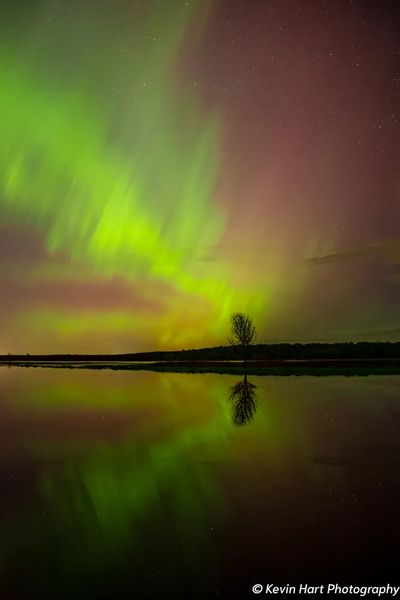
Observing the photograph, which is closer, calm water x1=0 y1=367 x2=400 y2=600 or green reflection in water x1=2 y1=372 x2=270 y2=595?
calm water x1=0 y1=367 x2=400 y2=600

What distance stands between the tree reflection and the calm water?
0.34 meters

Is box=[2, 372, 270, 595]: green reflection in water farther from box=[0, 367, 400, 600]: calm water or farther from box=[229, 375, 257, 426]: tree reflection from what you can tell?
box=[229, 375, 257, 426]: tree reflection

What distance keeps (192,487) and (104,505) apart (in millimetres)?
2681

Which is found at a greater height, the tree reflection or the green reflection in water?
the tree reflection

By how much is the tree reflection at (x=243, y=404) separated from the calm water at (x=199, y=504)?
1.11 ft

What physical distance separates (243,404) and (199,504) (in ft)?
61.5

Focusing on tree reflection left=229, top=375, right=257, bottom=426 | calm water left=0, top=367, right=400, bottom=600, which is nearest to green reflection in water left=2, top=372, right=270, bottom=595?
calm water left=0, top=367, right=400, bottom=600

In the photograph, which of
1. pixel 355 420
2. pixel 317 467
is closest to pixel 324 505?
pixel 317 467

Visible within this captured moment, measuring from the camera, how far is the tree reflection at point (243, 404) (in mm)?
26141

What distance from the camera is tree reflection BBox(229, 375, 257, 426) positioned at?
26.1 m

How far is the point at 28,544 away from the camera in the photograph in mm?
11203

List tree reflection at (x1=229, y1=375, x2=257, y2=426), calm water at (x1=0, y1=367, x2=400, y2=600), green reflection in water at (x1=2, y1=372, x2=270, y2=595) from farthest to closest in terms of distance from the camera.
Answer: tree reflection at (x1=229, y1=375, x2=257, y2=426) < green reflection in water at (x1=2, y1=372, x2=270, y2=595) < calm water at (x1=0, y1=367, x2=400, y2=600)

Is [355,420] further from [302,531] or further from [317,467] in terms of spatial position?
[302,531]

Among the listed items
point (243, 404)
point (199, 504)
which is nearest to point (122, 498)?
point (199, 504)
